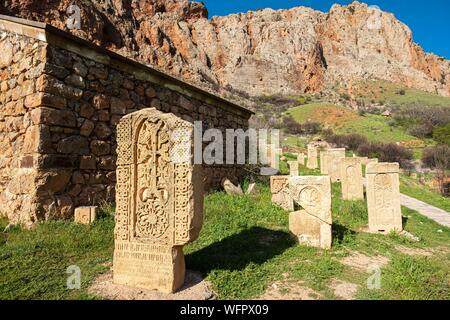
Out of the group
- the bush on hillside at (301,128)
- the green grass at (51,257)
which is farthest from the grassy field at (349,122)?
the green grass at (51,257)

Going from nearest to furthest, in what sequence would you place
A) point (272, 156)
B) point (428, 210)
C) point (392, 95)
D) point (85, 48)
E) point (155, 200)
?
point (155, 200), point (85, 48), point (428, 210), point (272, 156), point (392, 95)

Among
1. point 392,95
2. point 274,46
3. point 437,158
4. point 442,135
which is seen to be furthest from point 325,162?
point 274,46

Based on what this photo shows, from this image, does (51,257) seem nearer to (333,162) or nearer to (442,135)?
(333,162)

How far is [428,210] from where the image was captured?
10109mm

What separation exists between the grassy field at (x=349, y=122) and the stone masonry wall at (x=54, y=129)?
28.1 meters

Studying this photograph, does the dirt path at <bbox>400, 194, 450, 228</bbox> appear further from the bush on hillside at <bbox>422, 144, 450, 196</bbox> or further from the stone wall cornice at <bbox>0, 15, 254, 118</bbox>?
the stone wall cornice at <bbox>0, 15, 254, 118</bbox>

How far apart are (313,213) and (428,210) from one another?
676 centimetres

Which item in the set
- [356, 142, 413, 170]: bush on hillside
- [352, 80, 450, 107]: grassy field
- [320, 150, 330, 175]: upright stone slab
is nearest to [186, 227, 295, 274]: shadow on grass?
[320, 150, 330, 175]: upright stone slab

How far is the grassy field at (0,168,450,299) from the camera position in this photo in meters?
3.49

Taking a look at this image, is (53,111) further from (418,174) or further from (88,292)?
(418,174)

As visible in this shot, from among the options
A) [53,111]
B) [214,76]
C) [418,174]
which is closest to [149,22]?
[214,76]

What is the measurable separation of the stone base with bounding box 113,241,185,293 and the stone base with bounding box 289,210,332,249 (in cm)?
268

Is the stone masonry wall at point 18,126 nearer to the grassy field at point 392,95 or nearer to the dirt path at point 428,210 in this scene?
the dirt path at point 428,210
